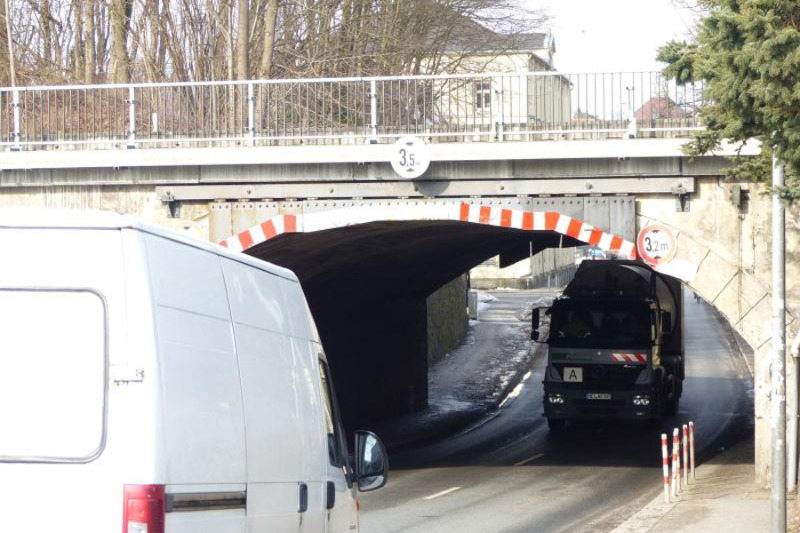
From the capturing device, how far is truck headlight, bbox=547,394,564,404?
2627cm

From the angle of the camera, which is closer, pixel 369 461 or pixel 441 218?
pixel 369 461

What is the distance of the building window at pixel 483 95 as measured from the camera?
60.0 feet

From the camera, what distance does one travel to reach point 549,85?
58.1 ft

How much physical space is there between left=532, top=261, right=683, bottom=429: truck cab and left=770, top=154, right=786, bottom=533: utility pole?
43.5 ft

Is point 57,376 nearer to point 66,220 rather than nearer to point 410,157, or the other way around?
point 66,220

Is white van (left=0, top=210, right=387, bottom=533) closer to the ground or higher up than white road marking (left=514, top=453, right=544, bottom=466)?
higher up

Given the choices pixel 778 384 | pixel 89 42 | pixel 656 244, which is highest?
pixel 89 42

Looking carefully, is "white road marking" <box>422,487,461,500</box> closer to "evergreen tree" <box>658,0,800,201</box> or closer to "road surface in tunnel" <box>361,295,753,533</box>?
"road surface in tunnel" <box>361,295,753,533</box>

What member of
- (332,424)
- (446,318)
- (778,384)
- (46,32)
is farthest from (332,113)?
(446,318)

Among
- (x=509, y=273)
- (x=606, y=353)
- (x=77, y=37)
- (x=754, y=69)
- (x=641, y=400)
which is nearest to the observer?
(x=754, y=69)

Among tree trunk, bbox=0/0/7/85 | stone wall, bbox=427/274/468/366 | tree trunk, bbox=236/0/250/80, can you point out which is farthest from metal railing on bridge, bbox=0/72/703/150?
stone wall, bbox=427/274/468/366

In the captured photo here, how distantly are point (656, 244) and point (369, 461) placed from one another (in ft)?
34.3

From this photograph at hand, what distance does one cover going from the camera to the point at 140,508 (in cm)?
440

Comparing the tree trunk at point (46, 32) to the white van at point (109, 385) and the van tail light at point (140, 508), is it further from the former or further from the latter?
the van tail light at point (140, 508)
